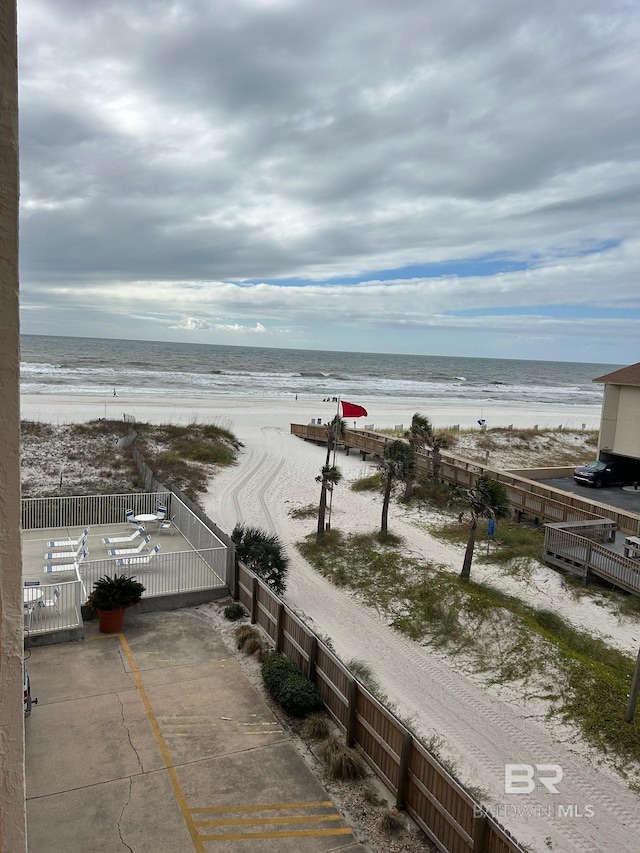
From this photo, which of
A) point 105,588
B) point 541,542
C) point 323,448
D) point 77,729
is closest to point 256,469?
point 323,448

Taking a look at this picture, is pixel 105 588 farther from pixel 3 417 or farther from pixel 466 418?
pixel 466 418

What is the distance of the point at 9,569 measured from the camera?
2574 millimetres

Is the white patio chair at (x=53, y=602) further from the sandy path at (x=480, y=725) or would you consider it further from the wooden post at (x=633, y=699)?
the wooden post at (x=633, y=699)

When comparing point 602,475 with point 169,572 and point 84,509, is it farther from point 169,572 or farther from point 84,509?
point 84,509

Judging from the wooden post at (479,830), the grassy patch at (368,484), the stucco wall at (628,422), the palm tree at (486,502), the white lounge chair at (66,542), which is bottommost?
the grassy patch at (368,484)

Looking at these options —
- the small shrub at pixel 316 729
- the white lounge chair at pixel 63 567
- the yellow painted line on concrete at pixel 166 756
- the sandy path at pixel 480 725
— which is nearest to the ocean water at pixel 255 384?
the white lounge chair at pixel 63 567

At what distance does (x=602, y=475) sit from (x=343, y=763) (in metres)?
21.7

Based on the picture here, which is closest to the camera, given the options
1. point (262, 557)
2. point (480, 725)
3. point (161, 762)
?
point (161, 762)

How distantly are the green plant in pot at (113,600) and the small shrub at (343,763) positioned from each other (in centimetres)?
521

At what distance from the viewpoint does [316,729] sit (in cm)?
848

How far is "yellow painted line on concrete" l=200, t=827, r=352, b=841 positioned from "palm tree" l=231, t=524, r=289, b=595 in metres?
7.02

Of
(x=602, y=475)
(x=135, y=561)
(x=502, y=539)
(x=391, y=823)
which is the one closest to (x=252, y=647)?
(x=391, y=823)

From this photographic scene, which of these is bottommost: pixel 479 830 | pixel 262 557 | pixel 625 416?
pixel 262 557

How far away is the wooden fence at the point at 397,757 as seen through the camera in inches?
235
